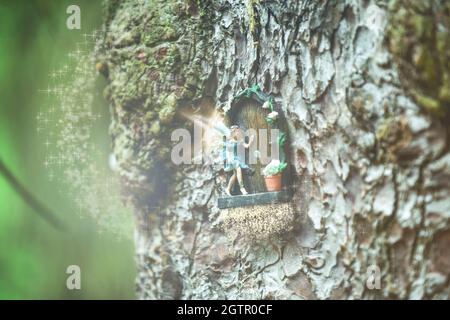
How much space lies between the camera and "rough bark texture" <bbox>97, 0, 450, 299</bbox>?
146cm

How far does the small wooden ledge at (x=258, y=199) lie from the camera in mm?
1793

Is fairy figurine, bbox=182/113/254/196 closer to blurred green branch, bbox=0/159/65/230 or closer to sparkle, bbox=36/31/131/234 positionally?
sparkle, bbox=36/31/131/234

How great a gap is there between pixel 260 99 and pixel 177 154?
1.71ft

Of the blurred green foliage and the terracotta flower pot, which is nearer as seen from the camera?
the terracotta flower pot

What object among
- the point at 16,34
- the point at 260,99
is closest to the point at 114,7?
the point at 16,34

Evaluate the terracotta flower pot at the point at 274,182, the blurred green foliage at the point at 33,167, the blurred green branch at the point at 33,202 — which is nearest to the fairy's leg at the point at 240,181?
the terracotta flower pot at the point at 274,182

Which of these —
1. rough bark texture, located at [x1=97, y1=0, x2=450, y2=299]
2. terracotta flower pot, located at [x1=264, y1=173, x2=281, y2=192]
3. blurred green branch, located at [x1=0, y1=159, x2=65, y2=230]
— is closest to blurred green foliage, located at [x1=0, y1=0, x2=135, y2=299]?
blurred green branch, located at [x1=0, y1=159, x2=65, y2=230]

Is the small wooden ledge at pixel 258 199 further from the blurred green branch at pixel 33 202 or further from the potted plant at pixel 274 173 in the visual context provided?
the blurred green branch at pixel 33 202

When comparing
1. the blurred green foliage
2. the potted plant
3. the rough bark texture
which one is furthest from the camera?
the blurred green foliage

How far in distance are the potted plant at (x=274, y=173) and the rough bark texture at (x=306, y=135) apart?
2.6 inches

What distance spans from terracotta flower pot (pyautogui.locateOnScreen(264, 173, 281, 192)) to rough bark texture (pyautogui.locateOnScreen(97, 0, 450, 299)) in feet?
0.26

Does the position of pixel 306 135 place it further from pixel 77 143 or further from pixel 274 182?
pixel 77 143

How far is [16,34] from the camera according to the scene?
2266 mm

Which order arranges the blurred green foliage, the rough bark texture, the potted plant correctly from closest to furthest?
the rough bark texture → the potted plant → the blurred green foliage
